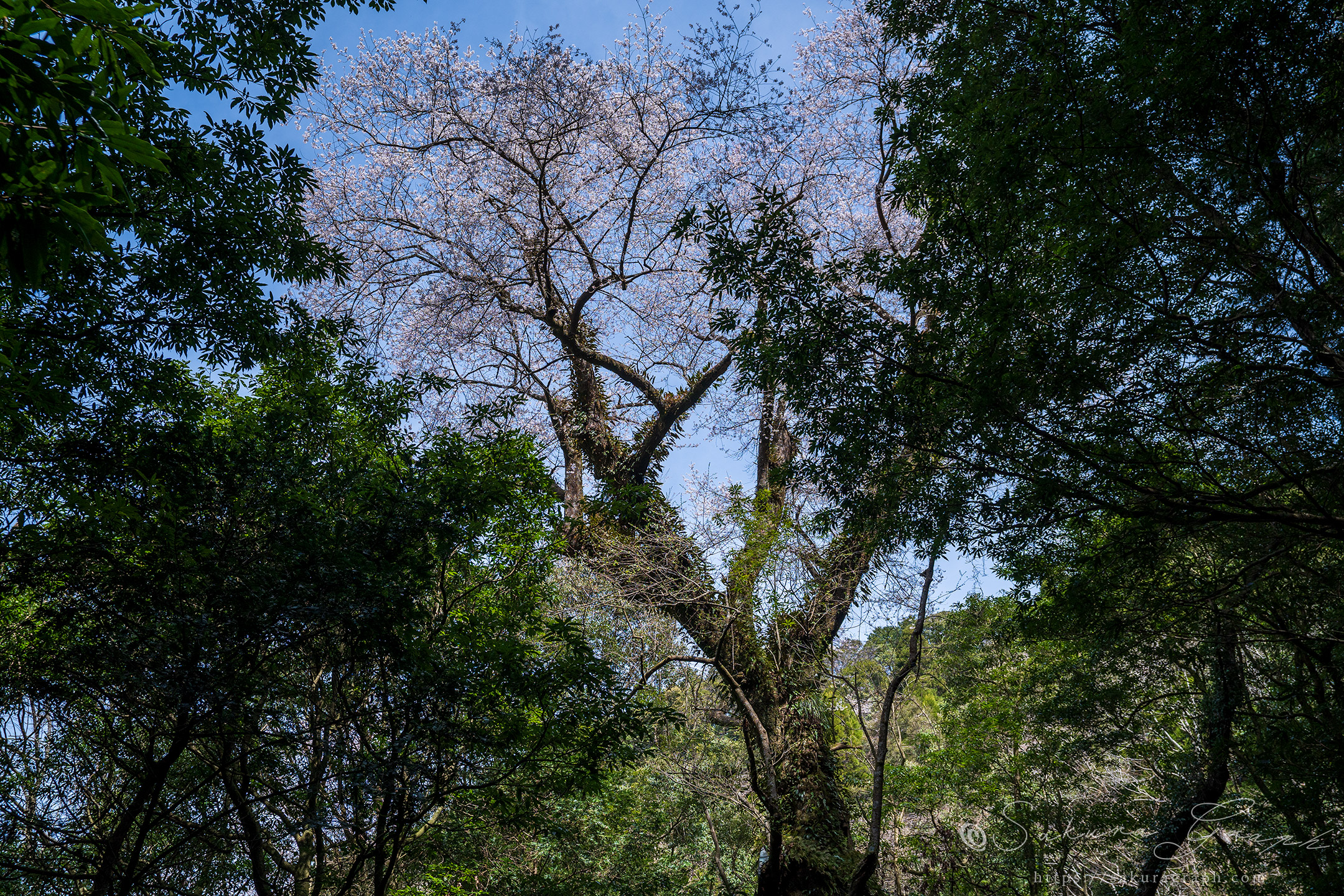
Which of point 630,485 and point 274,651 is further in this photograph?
point 630,485

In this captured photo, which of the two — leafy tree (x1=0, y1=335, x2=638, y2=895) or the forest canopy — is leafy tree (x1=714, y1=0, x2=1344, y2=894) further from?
leafy tree (x1=0, y1=335, x2=638, y2=895)

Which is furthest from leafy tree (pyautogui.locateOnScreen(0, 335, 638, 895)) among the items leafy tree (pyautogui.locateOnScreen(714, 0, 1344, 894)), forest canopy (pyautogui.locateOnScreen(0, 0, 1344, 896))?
leafy tree (pyautogui.locateOnScreen(714, 0, 1344, 894))

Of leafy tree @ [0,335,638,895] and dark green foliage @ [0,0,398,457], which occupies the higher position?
dark green foliage @ [0,0,398,457]

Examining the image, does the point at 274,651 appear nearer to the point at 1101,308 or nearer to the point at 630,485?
the point at 630,485

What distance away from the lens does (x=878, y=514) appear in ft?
16.7

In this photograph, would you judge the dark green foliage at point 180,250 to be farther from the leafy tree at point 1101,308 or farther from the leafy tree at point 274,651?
the leafy tree at point 1101,308

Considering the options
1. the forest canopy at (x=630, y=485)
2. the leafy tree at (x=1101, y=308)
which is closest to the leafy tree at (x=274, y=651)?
the forest canopy at (x=630, y=485)

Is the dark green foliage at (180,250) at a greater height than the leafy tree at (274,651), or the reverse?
the dark green foliage at (180,250)

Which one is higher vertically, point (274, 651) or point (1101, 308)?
point (1101, 308)

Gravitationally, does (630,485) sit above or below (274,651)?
above

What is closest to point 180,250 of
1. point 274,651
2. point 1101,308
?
point 274,651

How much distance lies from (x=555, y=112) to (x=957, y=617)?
27.1 ft

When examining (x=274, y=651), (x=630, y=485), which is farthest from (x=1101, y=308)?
(x=274, y=651)

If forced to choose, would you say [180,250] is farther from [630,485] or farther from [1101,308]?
[1101,308]
